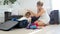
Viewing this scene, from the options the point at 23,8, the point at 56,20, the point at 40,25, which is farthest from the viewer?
the point at 23,8

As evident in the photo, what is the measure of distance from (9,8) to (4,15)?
1.19ft

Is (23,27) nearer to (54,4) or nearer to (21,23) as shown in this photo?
(21,23)

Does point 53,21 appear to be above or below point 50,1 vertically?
below

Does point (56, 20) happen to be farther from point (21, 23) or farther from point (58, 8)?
point (21, 23)

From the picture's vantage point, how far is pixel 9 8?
227 inches

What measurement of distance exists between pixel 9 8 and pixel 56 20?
1835mm

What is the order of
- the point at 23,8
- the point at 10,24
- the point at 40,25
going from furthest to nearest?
1. the point at 23,8
2. the point at 40,25
3. the point at 10,24

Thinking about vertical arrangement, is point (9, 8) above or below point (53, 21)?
above

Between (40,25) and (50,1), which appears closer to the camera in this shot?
(40,25)

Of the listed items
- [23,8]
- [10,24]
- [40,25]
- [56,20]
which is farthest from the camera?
[23,8]

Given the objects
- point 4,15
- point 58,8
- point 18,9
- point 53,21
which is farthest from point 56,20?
point 4,15

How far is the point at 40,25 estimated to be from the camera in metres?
4.62

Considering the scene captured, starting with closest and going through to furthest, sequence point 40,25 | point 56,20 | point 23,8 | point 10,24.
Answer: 1. point 10,24
2. point 40,25
3. point 56,20
4. point 23,8

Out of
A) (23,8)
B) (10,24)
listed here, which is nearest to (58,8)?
(23,8)
